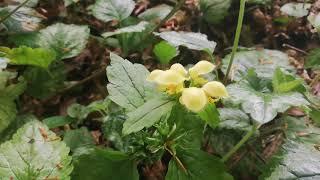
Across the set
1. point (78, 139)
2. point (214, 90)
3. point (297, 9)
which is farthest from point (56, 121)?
point (297, 9)

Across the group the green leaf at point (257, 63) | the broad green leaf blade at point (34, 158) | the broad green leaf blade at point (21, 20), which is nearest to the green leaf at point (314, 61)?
the green leaf at point (257, 63)

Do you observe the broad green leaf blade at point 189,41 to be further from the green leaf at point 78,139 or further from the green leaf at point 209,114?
the green leaf at point 78,139

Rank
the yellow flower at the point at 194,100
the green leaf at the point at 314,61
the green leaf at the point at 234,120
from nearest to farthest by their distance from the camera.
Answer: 1. the yellow flower at the point at 194,100
2. the green leaf at the point at 234,120
3. the green leaf at the point at 314,61

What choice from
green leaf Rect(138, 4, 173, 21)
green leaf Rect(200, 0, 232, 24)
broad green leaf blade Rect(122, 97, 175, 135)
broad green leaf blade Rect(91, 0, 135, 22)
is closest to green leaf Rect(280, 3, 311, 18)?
green leaf Rect(200, 0, 232, 24)

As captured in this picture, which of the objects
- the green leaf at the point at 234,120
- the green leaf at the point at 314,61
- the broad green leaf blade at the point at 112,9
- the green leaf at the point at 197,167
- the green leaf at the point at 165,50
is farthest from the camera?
the broad green leaf blade at the point at 112,9

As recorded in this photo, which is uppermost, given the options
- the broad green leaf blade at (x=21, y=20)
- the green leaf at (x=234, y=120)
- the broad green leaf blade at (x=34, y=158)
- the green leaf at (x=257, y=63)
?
the broad green leaf blade at (x=21, y=20)

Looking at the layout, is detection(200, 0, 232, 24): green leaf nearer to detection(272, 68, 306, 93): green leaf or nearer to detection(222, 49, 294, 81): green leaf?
detection(222, 49, 294, 81): green leaf

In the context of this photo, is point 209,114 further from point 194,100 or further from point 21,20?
point 21,20
